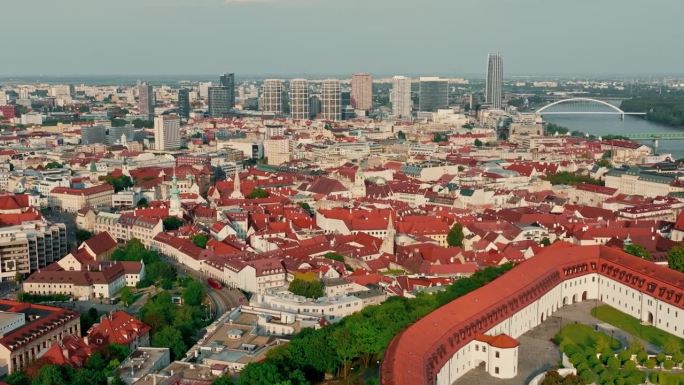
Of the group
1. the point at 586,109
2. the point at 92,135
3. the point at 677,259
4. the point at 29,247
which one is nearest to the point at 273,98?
the point at 92,135

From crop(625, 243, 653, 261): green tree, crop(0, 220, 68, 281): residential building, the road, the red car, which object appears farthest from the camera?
crop(0, 220, 68, 281): residential building

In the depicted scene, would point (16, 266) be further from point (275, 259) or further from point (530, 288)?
point (530, 288)

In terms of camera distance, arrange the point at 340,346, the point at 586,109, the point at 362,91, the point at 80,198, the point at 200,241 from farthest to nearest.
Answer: the point at 586,109
the point at 362,91
the point at 80,198
the point at 200,241
the point at 340,346

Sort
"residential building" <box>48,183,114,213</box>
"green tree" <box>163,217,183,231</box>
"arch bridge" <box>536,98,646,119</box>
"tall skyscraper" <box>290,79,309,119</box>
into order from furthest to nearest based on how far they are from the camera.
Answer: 1. "arch bridge" <box>536,98,646,119</box>
2. "tall skyscraper" <box>290,79,309,119</box>
3. "residential building" <box>48,183,114,213</box>
4. "green tree" <box>163,217,183,231</box>

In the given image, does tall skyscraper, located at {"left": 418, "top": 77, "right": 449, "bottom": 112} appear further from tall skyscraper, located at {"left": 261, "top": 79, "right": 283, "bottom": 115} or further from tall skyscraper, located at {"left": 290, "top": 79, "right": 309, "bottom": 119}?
tall skyscraper, located at {"left": 290, "top": 79, "right": 309, "bottom": 119}

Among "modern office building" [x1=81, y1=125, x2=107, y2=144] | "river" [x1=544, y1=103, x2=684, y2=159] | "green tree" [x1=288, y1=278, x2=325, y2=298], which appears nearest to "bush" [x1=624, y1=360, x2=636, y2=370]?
"green tree" [x1=288, y1=278, x2=325, y2=298]

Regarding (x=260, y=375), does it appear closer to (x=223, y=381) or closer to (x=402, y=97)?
(x=223, y=381)
